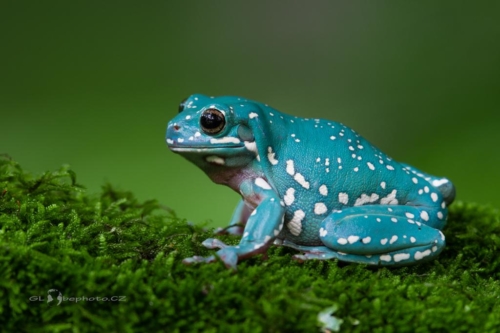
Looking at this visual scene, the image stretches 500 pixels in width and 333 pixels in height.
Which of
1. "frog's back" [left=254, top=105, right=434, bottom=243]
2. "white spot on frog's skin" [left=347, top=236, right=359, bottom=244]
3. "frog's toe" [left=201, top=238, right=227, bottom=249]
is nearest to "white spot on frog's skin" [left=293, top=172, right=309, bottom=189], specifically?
"frog's back" [left=254, top=105, right=434, bottom=243]

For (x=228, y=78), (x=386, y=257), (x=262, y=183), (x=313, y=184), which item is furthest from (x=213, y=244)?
(x=228, y=78)

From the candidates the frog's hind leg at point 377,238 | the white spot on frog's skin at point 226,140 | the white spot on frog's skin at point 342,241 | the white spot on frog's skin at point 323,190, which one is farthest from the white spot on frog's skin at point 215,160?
the white spot on frog's skin at point 342,241

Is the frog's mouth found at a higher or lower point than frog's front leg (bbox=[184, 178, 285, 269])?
higher

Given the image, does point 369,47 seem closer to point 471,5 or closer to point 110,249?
point 471,5

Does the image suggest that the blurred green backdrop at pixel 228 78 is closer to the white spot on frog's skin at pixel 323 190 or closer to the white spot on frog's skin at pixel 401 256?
the white spot on frog's skin at pixel 323 190

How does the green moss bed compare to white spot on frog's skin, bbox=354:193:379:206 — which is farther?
white spot on frog's skin, bbox=354:193:379:206

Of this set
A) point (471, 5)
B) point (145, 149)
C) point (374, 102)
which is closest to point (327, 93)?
point (374, 102)

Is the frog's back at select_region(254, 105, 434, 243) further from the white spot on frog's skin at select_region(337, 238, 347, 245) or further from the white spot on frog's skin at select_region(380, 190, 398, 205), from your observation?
the white spot on frog's skin at select_region(337, 238, 347, 245)
